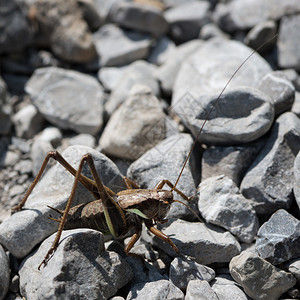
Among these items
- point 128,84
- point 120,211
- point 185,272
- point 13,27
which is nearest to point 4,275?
point 120,211

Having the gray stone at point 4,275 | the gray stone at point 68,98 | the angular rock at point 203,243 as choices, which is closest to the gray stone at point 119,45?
the gray stone at point 68,98

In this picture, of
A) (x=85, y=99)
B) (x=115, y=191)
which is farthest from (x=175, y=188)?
(x=85, y=99)

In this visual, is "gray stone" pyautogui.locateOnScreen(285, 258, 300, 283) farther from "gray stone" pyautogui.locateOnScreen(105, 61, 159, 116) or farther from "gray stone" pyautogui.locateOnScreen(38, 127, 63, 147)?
"gray stone" pyautogui.locateOnScreen(38, 127, 63, 147)

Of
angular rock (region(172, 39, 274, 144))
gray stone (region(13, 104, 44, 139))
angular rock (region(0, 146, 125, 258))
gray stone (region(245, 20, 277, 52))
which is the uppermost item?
gray stone (region(245, 20, 277, 52))

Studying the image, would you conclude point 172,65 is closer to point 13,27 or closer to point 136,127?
point 136,127

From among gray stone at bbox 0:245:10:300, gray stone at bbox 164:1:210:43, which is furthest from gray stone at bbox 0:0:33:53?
gray stone at bbox 0:245:10:300

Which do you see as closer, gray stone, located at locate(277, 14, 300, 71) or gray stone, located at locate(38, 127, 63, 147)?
gray stone, located at locate(38, 127, 63, 147)
